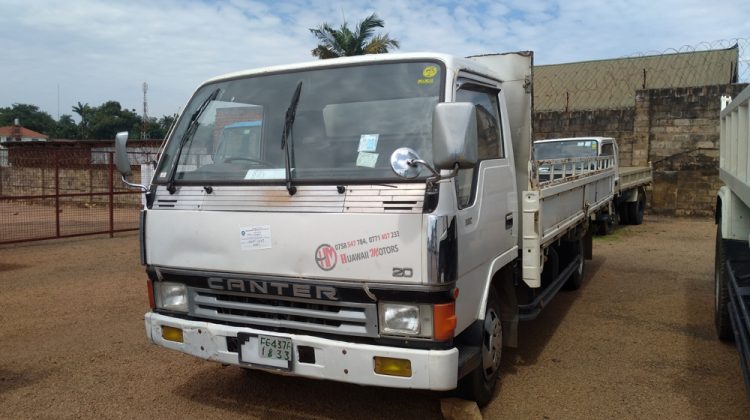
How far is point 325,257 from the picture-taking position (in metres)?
3.11

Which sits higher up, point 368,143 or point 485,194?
point 368,143

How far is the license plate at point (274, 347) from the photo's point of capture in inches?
125

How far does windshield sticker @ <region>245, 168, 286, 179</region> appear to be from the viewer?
11.0 feet

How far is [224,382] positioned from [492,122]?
8.67 feet

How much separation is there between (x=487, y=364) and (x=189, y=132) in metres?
2.39

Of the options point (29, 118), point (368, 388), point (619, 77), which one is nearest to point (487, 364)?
point (368, 388)

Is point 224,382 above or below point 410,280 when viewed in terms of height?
below

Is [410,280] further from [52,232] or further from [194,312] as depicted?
[52,232]

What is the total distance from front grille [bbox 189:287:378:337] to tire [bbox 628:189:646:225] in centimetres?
1216

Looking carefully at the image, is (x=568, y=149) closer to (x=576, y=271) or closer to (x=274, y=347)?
(x=576, y=271)

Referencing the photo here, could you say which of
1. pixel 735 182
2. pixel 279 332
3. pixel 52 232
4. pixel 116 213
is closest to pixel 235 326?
pixel 279 332

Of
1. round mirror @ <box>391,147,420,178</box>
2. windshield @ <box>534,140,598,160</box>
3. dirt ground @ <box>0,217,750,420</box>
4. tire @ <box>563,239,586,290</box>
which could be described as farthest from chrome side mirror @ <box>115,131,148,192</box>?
windshield @ <box>534,140,598,160</box>

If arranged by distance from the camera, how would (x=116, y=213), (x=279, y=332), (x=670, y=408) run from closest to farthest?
(x=279, y=332), (x=670, y=408), (x=116, y=213)

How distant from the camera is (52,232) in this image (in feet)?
39.7
